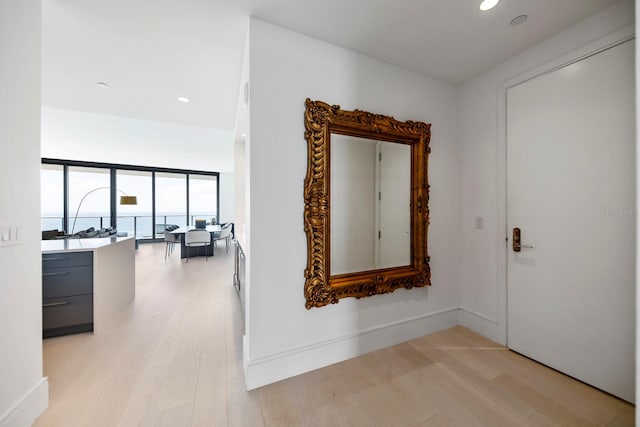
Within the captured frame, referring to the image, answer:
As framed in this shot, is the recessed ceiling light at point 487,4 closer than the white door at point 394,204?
Yes

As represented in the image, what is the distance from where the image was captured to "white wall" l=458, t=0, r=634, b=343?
2208 millimetres

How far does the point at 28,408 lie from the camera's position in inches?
52.8

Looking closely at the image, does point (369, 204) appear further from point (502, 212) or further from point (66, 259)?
point (66, 259)

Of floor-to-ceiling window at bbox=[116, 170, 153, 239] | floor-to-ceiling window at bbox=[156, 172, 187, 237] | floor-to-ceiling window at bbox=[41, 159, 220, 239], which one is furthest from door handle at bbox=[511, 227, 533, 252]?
floor-to-ceiling window at bbox=[116, 170, 153, 239]

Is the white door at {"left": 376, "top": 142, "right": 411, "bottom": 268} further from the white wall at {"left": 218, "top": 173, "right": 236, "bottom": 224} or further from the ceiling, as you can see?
the white wall at {"left": 218, "top": 173, "right": 236, "bottom": 224}

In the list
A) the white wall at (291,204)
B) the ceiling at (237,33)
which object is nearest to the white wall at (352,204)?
the white wall at (291,204)

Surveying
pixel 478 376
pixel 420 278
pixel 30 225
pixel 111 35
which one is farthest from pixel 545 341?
pixel 111 35

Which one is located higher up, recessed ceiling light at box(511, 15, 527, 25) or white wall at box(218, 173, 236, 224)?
recessed ceiling light at box(511, 15, 527, 25)

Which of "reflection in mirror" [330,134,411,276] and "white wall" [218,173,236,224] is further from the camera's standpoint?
"white wall" [218,173,236,224]

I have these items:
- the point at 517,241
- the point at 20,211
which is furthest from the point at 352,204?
the point at 20,211

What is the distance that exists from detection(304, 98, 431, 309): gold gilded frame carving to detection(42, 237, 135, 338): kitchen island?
7.24 feet

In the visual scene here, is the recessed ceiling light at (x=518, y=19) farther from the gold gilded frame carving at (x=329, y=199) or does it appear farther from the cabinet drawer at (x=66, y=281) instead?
the cabinet drawer at (x=66, y=281)

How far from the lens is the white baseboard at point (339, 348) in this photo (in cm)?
170

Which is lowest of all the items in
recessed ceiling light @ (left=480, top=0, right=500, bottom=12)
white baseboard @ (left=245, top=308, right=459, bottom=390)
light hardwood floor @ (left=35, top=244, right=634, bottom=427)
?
light hardwood floor @ (left=35, top=244, right=634, bottom=427)
